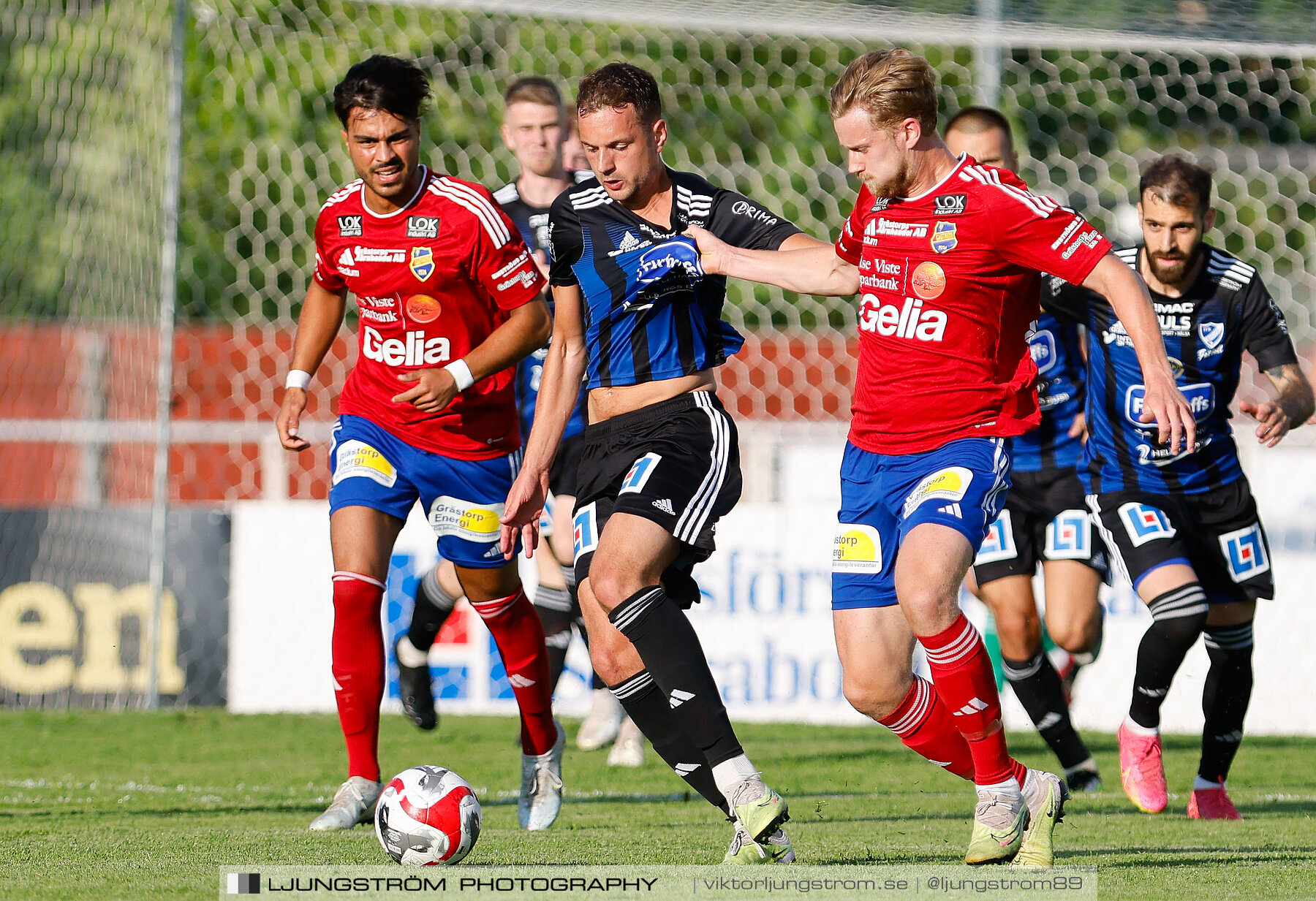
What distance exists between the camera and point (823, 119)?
1808 centimetres

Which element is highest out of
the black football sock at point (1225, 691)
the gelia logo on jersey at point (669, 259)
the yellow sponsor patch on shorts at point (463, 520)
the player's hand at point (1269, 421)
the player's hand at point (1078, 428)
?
the gelia logo on jersey at point (669, 259)

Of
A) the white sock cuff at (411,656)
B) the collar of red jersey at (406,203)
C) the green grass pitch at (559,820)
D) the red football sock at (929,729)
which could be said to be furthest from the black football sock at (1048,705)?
the collar of red jersey at (406,203)

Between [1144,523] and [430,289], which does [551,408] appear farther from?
[1144,523]

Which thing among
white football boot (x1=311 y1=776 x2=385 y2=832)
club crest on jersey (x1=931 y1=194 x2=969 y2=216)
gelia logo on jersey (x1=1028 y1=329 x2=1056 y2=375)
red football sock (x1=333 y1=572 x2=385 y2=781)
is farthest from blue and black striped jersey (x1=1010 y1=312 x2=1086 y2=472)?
white football boot (x1=311 y1=776 x2=385 y2=832)

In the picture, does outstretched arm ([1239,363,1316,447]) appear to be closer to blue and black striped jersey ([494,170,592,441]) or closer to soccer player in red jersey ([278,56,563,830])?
soccer player in red jersey ([278,56,563,830])

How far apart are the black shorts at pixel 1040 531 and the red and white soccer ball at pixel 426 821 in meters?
3.33

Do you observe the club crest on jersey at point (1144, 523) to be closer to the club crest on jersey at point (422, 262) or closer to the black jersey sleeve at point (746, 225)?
the black jersey sleeve at point (746, 225)

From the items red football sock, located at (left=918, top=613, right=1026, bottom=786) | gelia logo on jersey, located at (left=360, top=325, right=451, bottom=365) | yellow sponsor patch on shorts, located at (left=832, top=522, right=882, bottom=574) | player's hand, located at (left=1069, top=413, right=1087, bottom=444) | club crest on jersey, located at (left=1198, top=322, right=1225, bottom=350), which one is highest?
club crest on jersey, located at (left=1198, top=322, right=1225, bottom=350)

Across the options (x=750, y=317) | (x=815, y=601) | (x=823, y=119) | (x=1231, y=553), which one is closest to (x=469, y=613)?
(x=815, y=601)

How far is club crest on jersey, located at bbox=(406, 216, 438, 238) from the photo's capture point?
5.95m

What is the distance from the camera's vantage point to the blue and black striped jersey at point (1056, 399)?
24.3 ft

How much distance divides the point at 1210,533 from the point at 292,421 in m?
3.40

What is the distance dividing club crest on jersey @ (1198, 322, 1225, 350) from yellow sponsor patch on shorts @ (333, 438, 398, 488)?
300 cm

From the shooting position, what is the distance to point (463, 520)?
6012mm
